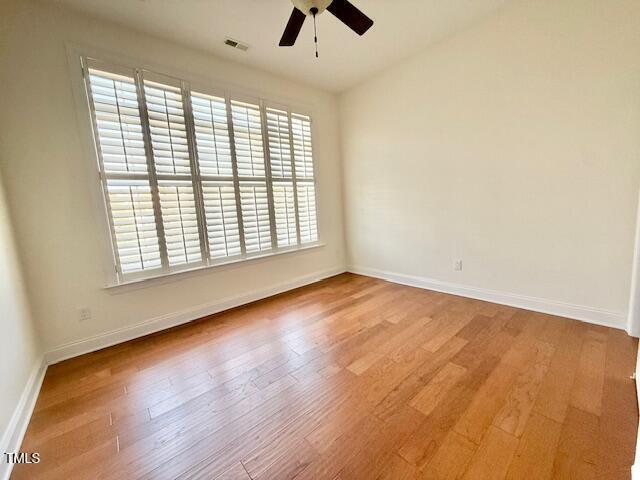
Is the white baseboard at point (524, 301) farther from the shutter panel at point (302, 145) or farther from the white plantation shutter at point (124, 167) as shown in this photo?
the white plantation shutter at point (124, 167)

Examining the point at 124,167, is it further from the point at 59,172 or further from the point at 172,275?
the point at 172,275

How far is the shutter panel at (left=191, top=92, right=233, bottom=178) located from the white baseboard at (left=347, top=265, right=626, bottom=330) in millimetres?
2542

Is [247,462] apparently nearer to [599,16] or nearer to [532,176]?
[532,176]

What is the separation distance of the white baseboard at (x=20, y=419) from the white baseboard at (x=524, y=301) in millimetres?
3439

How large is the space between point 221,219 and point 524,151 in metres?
3.01

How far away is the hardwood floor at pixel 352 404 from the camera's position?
1.13 metres

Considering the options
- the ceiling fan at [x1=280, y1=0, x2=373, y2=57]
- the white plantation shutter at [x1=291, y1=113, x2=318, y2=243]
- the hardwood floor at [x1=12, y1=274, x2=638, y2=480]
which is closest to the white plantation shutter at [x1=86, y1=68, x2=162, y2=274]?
the hardwood floor at [x1=12, y1=274, x2=638, y2=480]

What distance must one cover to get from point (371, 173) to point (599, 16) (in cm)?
231

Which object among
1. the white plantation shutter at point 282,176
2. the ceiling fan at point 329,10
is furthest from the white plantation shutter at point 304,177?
the ceiling fan at point 329,10

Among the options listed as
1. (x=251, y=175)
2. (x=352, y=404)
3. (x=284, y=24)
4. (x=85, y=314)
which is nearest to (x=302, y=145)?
(x=251, y=175)

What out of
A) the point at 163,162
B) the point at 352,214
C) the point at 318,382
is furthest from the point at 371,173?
the point at 318,382

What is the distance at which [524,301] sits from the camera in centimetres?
254

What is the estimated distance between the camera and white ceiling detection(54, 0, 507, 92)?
6.77ft

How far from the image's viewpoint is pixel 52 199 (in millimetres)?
1990
